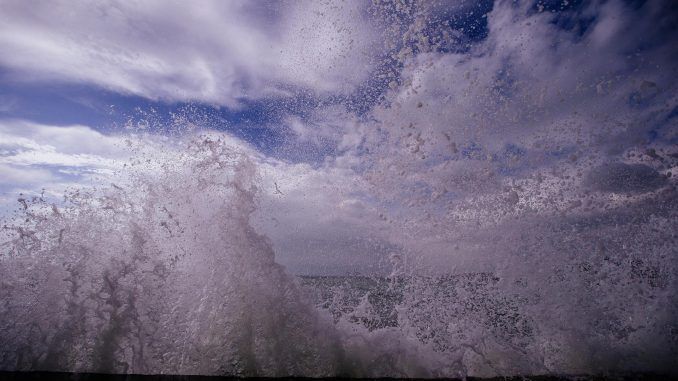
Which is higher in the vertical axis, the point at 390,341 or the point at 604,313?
the point at 604,313

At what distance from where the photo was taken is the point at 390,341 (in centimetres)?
586

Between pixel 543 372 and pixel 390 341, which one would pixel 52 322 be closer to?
pixel 390 341

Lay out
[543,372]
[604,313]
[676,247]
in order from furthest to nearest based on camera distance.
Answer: [676,247]
[604,313]
[543,372]

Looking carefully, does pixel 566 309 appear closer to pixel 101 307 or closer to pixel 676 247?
pixel 676 247

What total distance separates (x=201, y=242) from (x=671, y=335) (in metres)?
9.01

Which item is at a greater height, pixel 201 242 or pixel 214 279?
pixel 201 242

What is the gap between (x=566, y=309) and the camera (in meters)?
6.84

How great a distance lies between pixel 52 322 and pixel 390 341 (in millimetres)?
5886

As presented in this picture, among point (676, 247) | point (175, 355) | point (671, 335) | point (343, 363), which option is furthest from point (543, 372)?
point (175, 355)

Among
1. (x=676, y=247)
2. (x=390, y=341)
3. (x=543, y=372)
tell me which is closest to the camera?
(x=543, y=372)

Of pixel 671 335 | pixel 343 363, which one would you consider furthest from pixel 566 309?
pixel 343 363

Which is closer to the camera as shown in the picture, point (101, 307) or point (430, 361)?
point (430, 361)

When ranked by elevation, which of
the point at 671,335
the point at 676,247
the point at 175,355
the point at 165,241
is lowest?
the point at 175,355

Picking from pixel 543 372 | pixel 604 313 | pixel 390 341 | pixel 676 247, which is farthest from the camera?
pixel 676 247
